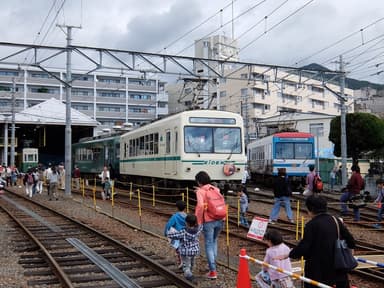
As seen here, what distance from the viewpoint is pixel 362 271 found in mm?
8070

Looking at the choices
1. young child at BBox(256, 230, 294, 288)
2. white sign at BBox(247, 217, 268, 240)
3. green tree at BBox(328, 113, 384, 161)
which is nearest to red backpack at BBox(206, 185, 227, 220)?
white sign at BBox(247, 217, 268, 240)

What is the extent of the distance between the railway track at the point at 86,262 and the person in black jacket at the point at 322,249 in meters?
2.56

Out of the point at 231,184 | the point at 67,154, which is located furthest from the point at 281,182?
the point at 67,154

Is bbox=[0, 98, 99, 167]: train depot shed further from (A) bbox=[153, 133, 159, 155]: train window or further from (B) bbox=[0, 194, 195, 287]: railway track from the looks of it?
(B) bbox=[0, 194, 195, 287]: railway track

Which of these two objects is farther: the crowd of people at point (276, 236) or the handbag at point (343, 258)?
the crowd of people at point (276, 236)

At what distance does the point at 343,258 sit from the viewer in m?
4.66

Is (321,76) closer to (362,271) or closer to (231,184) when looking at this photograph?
(231,184)

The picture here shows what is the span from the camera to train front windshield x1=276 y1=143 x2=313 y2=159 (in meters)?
27.5

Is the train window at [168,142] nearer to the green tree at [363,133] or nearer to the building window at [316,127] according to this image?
the green tree at [363,133]

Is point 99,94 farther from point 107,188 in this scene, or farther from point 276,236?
point 276,236

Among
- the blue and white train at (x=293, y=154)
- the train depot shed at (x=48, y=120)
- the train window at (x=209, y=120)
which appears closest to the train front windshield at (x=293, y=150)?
the blue and white train at (x=293, y=154)

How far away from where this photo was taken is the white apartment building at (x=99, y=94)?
78.6 meters

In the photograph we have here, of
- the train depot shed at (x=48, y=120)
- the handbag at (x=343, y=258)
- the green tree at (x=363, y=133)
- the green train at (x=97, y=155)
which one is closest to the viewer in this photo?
the handbag at (x=343, y=258)

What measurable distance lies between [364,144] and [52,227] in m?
23.3
